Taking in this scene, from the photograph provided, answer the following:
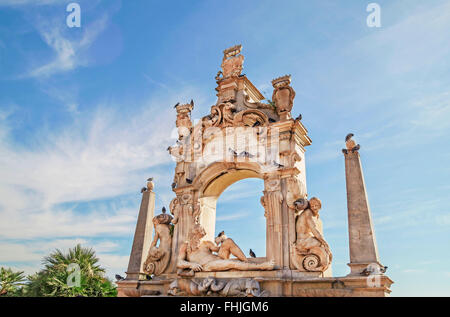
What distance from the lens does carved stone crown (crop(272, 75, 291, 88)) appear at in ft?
38.0

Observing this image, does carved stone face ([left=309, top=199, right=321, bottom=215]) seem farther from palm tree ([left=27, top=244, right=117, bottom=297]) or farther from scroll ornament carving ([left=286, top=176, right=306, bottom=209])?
palm tree ([left=27, top=244, right=117, bottom=297])

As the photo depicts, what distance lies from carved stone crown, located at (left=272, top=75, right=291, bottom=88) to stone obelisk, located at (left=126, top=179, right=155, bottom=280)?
19.7 ft

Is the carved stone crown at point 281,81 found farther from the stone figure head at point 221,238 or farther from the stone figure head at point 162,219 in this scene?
the stone figure head at point 162,219

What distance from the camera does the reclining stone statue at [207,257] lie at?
9.52m

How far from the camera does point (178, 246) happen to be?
438 inches

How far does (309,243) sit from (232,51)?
8.34 metres

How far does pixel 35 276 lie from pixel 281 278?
1680cm

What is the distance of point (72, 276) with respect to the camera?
60.2 feet

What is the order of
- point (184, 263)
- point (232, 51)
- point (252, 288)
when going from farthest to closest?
point (232, 51) < point (184, 263) < point (252, 288)

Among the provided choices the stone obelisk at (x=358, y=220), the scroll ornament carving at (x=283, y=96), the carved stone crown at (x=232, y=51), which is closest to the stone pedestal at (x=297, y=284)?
the stone obelisk at (x=358, y=220)

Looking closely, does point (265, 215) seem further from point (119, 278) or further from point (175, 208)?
point (119, 278)

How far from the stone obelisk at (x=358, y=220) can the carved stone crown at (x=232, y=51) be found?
20.3ft

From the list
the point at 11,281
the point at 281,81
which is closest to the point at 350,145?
the point at 281,81
